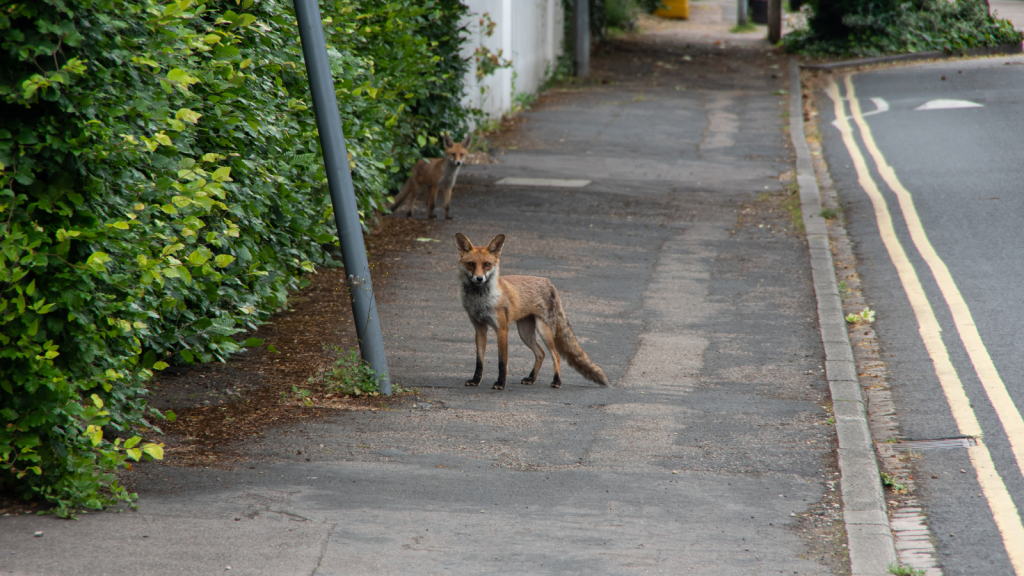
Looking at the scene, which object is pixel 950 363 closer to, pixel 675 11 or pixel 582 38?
pixel 582 38

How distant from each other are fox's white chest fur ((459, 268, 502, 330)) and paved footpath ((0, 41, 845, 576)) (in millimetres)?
549

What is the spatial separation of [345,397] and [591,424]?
1804mm

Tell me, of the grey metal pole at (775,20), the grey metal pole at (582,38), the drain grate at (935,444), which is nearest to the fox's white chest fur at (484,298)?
the drain grate at (935,444)

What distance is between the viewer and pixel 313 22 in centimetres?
663

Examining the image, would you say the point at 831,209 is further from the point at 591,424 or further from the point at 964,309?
the point at 591,424

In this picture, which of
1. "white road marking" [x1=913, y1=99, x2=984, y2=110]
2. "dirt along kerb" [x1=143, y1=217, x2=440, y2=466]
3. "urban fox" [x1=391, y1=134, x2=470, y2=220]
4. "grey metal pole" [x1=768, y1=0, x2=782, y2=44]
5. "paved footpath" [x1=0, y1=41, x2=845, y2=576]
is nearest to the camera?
"paved footpath" [x1=0, y1=41, x2=845, y2=576]

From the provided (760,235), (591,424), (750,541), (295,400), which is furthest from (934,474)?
(760,235)

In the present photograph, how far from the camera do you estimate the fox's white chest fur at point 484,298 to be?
743cm

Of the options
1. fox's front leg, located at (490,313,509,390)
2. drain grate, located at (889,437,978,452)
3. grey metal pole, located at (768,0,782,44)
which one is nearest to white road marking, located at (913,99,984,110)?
grey metal pole, located at (768,0,782,44)

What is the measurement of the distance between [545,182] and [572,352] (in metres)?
8.38

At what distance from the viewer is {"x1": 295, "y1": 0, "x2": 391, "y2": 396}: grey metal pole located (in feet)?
22.1

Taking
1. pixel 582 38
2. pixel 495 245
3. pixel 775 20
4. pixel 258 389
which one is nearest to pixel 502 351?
pixel 495 245

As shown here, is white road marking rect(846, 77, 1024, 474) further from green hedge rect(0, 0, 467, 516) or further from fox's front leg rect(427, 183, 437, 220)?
fox's front leg rect(427, 183, 437, 220)

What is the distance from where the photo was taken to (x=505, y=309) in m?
7.48
